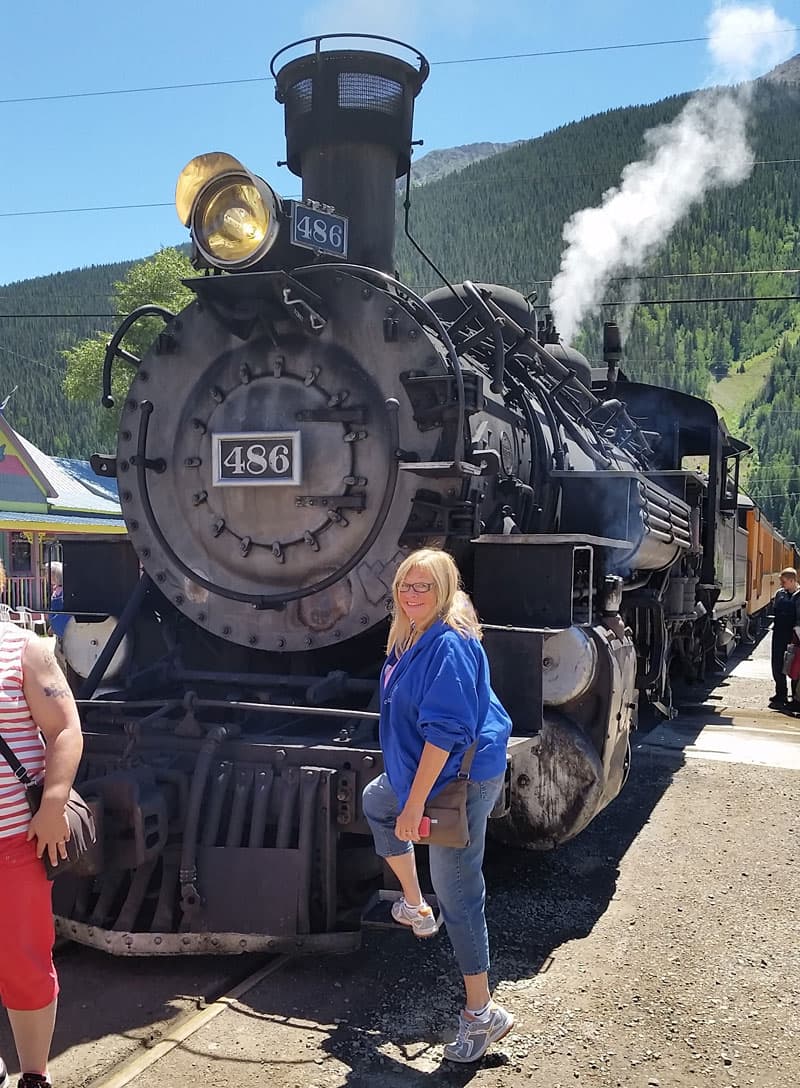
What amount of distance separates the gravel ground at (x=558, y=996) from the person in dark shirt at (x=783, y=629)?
549cm

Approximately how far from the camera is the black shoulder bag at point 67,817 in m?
2.44

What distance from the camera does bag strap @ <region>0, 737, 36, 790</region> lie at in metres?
2.42

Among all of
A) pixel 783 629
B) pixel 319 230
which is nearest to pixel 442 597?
pixel 319 230

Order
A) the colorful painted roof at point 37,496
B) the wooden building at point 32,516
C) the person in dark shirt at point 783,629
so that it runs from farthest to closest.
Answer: the colorful painted roof at point 37,496, the wooden building at point 32,516, the person in dark shirt at point 783,629

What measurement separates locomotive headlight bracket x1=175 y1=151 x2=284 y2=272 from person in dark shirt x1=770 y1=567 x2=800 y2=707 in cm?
756

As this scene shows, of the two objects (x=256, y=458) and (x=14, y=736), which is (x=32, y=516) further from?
(x=14, y=736)

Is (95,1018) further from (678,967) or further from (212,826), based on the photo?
(678,967)

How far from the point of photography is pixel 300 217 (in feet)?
12.8

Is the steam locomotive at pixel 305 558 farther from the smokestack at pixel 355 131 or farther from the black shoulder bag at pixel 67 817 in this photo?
the black shoulder bag at pixel 67 817

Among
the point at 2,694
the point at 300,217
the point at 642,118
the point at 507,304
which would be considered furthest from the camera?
the point at 642,118

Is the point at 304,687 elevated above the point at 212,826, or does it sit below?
above

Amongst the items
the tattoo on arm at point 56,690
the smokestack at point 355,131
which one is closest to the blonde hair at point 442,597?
the tattoo on arm at point 56,690

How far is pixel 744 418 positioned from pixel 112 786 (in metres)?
89.5

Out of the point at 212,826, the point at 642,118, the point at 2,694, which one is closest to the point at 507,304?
the point at 212,826
